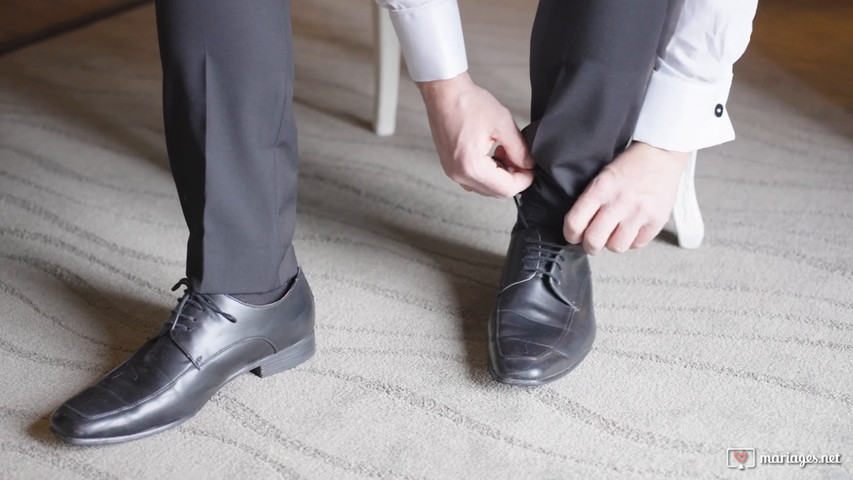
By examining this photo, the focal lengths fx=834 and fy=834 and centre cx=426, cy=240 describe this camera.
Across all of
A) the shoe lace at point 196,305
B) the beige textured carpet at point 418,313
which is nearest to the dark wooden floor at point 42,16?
the beige textured carpet at point 418,313

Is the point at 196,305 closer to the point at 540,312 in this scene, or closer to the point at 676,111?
the point at 540,312

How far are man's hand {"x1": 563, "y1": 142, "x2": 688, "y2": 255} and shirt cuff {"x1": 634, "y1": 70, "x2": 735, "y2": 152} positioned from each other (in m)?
0.01

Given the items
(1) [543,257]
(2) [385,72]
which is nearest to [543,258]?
(1) [543,257]

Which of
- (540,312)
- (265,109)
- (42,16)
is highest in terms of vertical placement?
(265,109)

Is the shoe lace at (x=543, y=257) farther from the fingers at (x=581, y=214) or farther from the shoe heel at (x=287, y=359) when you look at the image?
the shoe heel at (x=287, y=359)

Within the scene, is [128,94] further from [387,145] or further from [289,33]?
[289,33]

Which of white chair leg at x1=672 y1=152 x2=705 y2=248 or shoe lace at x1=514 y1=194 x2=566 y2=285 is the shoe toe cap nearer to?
shoe lace at x1=514 y1=194 x2=566 y2=285

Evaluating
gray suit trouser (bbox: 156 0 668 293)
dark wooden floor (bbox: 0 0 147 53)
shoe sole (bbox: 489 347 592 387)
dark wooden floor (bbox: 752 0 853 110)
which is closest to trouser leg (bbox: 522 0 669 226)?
gray suit trouser (bbox: 156 0 668 293)

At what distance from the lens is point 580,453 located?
2.26ft

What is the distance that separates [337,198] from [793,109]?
84 cm

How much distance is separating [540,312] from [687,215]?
285 mm

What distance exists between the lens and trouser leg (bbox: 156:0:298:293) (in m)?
0.63

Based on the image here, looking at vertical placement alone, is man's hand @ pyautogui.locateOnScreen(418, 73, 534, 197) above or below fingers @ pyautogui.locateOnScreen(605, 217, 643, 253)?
above

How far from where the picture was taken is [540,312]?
2.63ft
